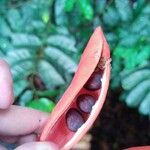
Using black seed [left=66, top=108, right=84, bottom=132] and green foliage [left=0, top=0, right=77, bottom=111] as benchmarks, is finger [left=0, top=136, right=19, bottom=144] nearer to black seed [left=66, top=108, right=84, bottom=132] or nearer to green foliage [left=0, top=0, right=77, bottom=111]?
black seed [left=66, top=108, right=84, bottom=132]

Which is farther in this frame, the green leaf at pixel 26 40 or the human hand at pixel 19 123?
the green leaf at pixel 26 40

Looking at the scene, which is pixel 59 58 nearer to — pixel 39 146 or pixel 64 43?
pixel 64 43

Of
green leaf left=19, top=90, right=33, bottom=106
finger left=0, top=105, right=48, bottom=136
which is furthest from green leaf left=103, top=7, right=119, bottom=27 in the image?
finger left=0, top=105, right=48, bottom=136

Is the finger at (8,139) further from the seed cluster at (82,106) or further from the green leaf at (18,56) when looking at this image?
the green leaf at (18,56)

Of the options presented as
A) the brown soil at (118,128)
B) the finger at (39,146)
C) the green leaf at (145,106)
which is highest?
the finger at (39,146)

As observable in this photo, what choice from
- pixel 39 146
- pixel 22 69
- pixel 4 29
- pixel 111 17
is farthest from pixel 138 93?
pixel 39 146

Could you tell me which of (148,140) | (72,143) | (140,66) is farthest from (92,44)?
(148,140)

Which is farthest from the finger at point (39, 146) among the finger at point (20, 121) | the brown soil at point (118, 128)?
the brown soil at point (118, 128)
